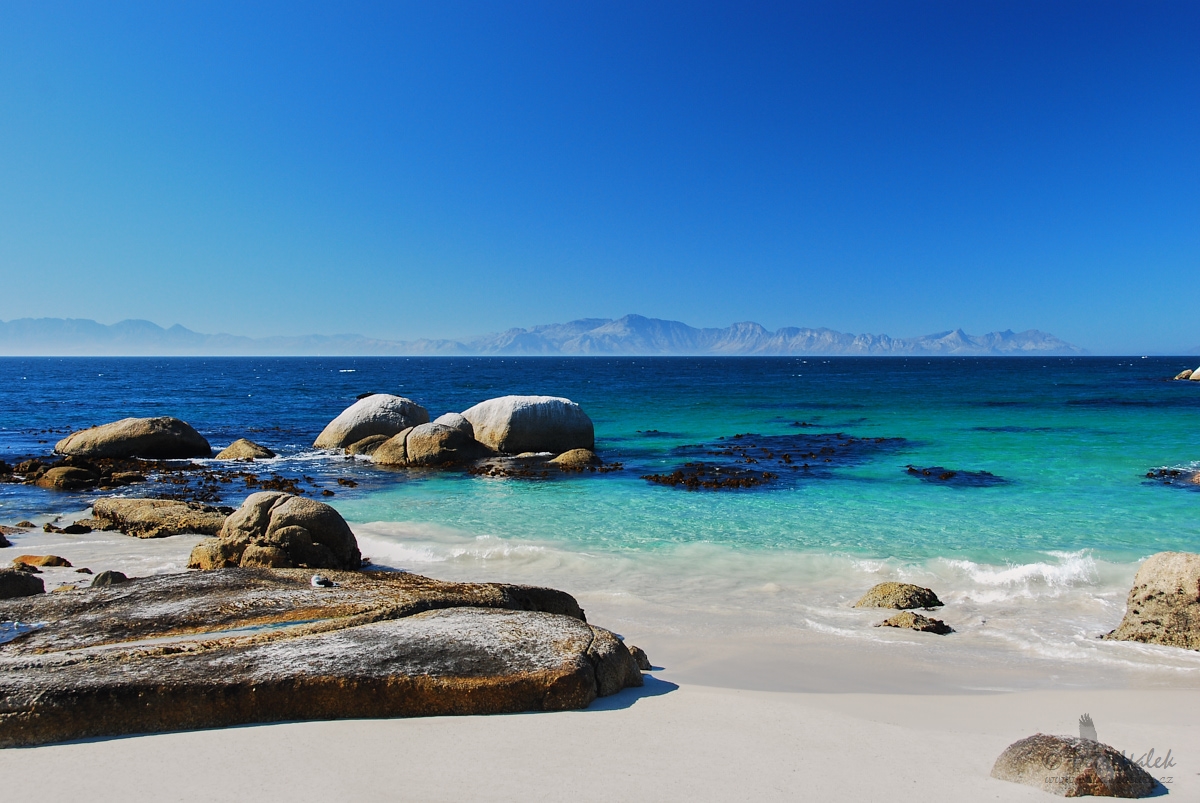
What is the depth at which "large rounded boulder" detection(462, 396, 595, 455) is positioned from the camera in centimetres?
2369

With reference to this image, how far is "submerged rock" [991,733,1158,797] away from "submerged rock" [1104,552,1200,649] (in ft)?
15.0

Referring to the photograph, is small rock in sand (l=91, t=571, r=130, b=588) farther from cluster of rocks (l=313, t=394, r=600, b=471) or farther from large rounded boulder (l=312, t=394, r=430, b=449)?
large rounded boulder (l=312, t=394, r=430, b=449)

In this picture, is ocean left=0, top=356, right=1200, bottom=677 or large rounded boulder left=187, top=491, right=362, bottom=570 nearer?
ocean left=0, top=356, right=1200, bottom=677

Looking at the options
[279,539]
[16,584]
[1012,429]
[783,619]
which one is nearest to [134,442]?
[279,539]

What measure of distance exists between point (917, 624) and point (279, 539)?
8.21 m

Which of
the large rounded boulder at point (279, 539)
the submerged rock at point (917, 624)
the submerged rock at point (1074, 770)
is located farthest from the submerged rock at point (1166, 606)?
the large rounded boulder at point (279, 539)

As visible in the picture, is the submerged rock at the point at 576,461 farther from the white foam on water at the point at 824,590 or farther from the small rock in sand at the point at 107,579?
the small rock in sand at the point at 107,579

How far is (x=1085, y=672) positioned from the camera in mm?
7016

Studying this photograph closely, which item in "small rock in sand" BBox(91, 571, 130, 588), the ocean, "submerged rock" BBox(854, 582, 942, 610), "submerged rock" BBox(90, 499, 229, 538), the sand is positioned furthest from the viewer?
"submerged rock" BBox(90, 499, 229, 538)

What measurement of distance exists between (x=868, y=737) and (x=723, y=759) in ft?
3.86

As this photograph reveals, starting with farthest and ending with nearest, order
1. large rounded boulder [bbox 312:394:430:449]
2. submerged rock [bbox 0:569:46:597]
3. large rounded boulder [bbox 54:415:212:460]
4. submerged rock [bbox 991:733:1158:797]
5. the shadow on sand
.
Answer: large rounded boulder [bbox 312:394:430:449] < large rounded boulder [bbox 54:415:212:460] < submerged rock [bbox 0:569:46:597] < the shadow on sand < submerged rock [bbox 991:733:1158:797]

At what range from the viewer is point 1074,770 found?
3.91 meters

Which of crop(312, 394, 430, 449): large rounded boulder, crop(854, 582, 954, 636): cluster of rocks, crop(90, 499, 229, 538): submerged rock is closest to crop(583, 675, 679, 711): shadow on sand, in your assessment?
crop(854, 582, 954, 636): cluster of rocks

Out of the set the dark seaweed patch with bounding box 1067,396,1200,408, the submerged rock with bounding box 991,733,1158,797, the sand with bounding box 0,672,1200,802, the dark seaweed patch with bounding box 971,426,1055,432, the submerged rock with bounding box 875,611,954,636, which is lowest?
the submerged rock with bounding box 875,611,954,636
